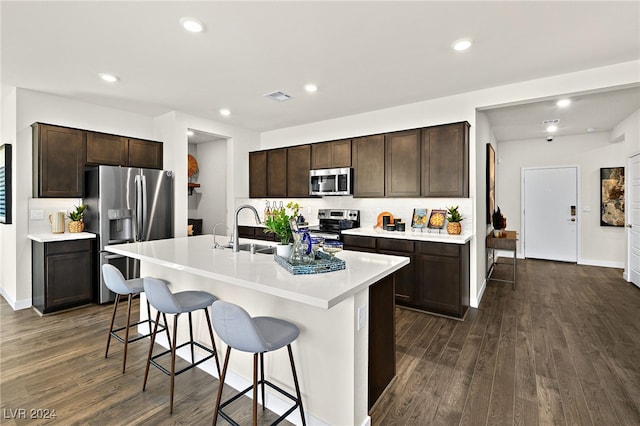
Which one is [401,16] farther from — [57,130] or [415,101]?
[57,130]

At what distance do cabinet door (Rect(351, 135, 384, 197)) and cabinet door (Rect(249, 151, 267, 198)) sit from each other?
6.20 feet

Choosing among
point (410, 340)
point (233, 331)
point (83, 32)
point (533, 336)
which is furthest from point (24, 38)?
point (533, 336)

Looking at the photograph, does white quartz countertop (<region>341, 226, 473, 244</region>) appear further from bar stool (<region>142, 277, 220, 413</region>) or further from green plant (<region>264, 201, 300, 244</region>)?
bar stool (<region>142, 277, 220, 413</region>)

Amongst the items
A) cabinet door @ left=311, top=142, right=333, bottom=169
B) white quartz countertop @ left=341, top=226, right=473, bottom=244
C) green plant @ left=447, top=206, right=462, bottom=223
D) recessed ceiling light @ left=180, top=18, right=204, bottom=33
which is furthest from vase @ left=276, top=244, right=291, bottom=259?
cabinet door @ left=311, top=142, right=333, bottom=169

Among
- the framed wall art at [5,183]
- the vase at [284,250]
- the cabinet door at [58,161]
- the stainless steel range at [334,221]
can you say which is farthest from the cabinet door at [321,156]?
the framed wall art at [5,183]

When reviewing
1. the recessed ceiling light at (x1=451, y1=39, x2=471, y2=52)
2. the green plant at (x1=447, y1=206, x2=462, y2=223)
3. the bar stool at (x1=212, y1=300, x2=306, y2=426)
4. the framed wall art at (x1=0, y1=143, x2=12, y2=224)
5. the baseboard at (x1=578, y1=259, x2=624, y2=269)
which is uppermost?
the recessed ceiling light at (x1=451, y1=39, x2=471, y2=52)

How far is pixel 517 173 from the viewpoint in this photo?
703cm

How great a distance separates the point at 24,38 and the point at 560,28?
4335 millimetres

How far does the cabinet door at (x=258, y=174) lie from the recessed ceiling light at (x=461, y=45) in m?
3.79

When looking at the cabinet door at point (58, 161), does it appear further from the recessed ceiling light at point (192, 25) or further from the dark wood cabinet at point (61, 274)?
the recessed ceiling light at point (192, 25)

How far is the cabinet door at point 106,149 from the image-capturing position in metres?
4.25

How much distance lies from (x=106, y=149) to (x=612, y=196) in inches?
343

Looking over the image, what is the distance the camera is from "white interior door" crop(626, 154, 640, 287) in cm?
475

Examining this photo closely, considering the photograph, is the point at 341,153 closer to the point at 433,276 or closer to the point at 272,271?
the point at 433,276
